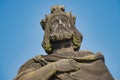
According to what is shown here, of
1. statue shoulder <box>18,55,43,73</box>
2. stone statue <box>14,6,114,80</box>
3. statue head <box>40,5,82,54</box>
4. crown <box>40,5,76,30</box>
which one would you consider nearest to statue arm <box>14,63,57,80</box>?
stone statue <box>14,6,114,80</box>

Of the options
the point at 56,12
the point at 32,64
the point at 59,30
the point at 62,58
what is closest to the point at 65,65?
the point at 62,58

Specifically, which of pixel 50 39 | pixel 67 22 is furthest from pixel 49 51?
pixel 67 22

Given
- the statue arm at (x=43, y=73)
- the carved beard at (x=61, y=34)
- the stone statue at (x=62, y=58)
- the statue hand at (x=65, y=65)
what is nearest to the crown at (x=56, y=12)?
the stone statue at (x=62, y=58)

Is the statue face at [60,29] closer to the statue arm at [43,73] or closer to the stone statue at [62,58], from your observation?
the stone statue at [62,58]

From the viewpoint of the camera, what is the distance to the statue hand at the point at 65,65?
10730 millimetres

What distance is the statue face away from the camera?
12.3m

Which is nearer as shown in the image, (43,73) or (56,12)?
(43,73)

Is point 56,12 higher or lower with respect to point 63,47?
higher

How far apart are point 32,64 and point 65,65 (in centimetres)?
152

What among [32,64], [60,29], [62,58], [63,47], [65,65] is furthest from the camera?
[60,29]

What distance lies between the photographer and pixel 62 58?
1141cm

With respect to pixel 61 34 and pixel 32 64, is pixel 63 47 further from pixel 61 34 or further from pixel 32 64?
pixel 32 64

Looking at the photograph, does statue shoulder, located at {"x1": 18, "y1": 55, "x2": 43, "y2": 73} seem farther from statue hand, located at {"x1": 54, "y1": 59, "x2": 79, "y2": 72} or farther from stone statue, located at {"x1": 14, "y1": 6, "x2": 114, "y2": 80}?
statue hand, located at {"x1": 54, "y1": 59, "x2": 79, "y2": 72}

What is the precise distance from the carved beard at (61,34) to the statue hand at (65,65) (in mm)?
1438
